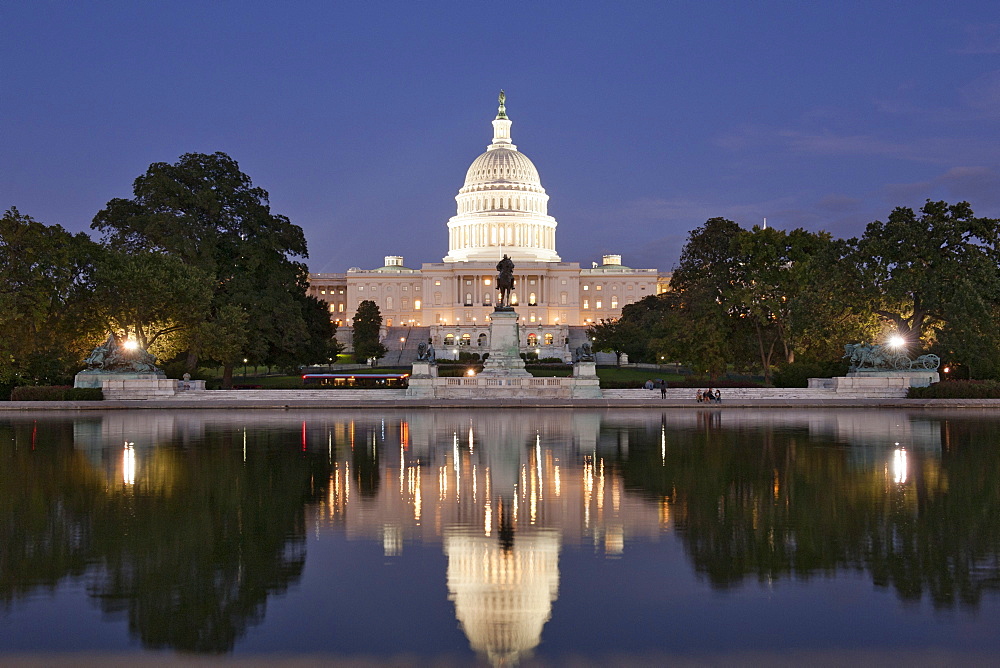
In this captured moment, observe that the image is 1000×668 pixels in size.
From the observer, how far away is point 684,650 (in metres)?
8.52

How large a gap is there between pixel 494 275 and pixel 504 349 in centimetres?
10493

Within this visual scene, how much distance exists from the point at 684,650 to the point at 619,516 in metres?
5.87

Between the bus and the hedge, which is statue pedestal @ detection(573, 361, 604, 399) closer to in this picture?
the bus

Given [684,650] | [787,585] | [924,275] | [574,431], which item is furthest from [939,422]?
[684,650]

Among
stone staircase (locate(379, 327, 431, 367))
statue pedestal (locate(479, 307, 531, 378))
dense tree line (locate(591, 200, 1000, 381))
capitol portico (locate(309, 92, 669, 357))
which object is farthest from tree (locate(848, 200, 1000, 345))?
capitol portico (locate(309, 92, 669, 357))

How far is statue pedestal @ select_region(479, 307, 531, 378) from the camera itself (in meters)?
49.3

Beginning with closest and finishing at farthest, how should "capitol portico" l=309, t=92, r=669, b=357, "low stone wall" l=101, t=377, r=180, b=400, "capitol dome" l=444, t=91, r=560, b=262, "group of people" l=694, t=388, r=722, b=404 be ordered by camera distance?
"group of people" l=694, t=388, r=722, b=404
"low stone wall" l=101, t=377, r=180, b=400
"capitol portico" l=309, t=92, r=669, b=357
"capitol dome" l=444, t=91, r=560, b=262

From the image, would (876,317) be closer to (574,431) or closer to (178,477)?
(574,431)

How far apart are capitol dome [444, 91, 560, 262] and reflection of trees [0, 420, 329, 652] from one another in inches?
5689

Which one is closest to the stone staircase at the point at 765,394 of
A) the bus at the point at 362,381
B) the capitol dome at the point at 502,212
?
the bus at the point at 362,381

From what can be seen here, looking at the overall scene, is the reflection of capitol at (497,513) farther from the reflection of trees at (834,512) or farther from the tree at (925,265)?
the tree at (925,265)

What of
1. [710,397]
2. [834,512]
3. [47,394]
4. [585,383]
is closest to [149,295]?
[47,394]


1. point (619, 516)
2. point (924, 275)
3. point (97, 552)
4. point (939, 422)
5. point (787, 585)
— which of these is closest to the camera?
point (787, 585)

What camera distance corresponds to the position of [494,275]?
156 meters
